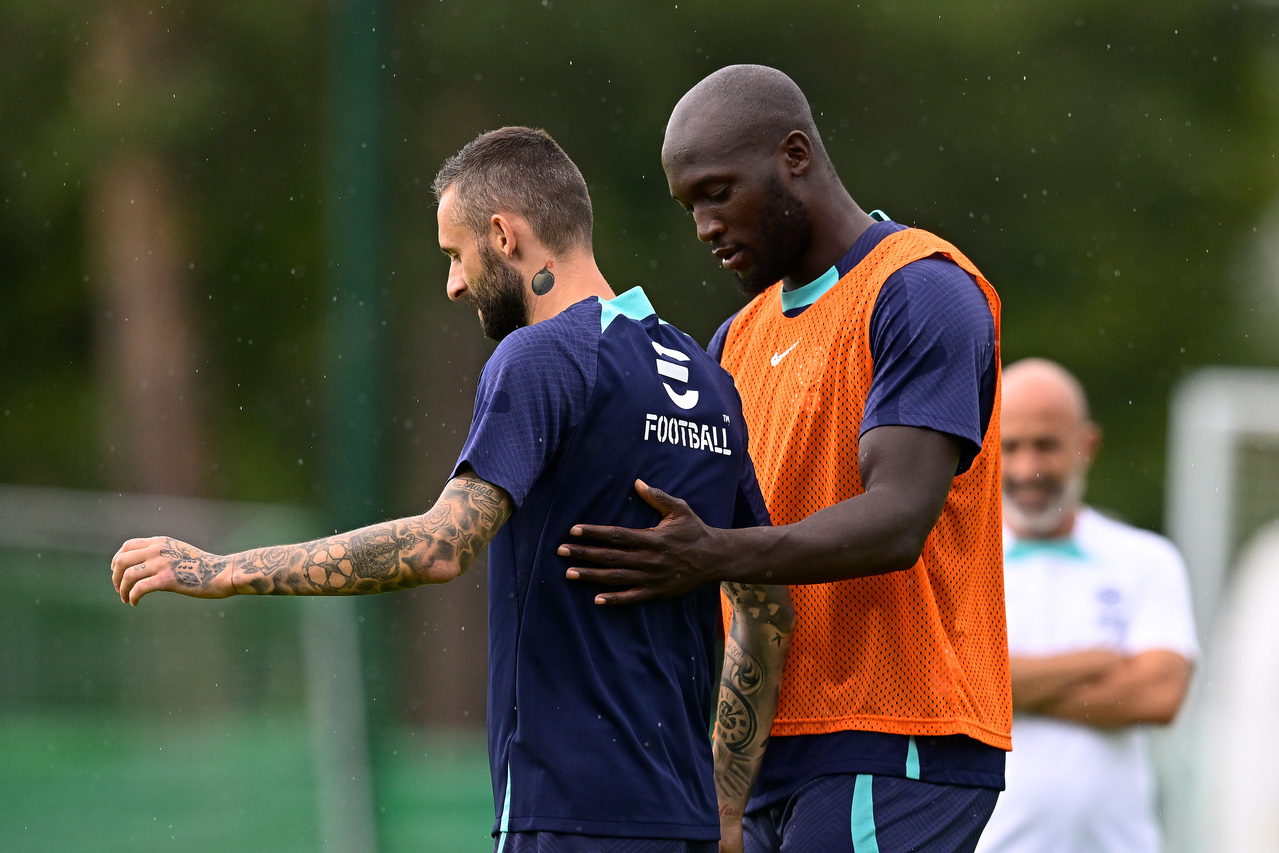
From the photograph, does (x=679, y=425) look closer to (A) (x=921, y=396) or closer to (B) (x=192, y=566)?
(A) (x=921, y=396)

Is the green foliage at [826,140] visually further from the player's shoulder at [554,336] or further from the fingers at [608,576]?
the fingers at [608,576]

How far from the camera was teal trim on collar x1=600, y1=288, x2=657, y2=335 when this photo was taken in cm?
309

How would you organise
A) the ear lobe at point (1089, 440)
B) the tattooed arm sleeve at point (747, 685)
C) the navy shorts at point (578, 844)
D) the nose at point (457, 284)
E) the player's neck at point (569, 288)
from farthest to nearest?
the ear lobe at point (1089, 440) < the tattooed arm sleeve at point (747, 685) < the nose at point (457, 284) < the player's neck at point (569, 288) < the navy shorts at point (578, 844)

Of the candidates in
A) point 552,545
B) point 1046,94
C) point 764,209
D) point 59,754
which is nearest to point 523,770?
A: point 552,545

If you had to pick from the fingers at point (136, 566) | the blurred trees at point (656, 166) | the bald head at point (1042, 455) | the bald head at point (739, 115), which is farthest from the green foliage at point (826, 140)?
the fingers at point (136, 566)

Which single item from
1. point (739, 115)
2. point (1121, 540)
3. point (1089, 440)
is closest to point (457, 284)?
point (739, 115)

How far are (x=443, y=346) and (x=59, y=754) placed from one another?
20.2 feet

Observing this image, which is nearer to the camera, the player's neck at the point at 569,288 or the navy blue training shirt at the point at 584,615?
the navy blue training shirt at the point at 584,615

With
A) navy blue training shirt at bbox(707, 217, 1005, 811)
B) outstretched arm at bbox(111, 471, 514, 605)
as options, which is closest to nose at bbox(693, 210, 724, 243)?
navy blue training shirt at bbox(707, 217, 1005, 811)

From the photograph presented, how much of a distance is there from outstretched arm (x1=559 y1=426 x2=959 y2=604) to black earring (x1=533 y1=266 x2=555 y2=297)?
504 mm

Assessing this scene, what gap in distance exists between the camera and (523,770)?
298cm

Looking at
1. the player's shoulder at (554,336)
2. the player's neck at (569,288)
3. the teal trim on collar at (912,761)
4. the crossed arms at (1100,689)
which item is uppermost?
the player's neck at (569,288)

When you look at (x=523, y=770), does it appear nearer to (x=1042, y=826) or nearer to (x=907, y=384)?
(x=907, y=384)

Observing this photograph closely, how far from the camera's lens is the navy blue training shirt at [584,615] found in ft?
9.63
